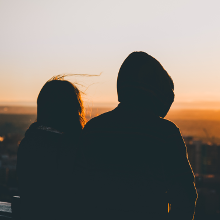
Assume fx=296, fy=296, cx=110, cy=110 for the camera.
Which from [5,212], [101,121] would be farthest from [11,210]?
[101,121]

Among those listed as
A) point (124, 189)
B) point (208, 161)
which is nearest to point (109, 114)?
point (124, 189)

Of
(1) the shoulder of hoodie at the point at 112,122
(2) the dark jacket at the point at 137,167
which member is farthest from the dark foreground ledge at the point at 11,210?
(1) the shoulder of hoodie at the point at 112,122

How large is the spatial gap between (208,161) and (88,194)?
7.69 meters

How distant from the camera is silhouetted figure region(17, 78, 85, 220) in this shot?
5.16 feet

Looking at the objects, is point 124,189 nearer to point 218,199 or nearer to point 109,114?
point 109,114

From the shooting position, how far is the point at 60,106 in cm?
171

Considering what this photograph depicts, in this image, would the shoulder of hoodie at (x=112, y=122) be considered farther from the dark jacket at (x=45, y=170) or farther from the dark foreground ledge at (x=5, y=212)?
the dark foreground ledge at (x=5, y=212)

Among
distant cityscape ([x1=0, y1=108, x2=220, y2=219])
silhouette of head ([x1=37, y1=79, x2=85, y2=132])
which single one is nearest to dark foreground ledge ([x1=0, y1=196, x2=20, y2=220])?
silhouette of head ([x1=37, y1=79, x2=85, y2=132])

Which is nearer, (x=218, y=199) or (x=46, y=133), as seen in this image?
(x=46, y=133)

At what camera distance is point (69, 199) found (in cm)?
159

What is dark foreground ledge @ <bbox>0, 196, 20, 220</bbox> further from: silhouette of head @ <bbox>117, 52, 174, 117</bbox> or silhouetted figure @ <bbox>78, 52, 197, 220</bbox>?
silhouette of head @ <bbox>117, 52, 174, 117</bbox>

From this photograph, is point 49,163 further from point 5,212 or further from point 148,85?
point 5,212

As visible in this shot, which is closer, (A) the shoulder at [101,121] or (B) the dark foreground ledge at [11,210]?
(A) the shoulder at [101,121]

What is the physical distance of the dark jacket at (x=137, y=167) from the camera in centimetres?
127
